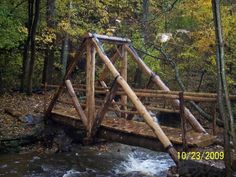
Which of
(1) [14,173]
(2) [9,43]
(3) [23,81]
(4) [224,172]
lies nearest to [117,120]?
(1) [14,173]

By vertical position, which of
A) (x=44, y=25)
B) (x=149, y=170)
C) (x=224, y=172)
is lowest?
(x=149, y=170)

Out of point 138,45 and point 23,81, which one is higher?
point 138,45

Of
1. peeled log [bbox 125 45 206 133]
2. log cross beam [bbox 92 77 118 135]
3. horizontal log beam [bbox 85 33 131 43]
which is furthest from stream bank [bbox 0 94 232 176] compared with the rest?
horizontal log beam [bbox 85 33 131 43]

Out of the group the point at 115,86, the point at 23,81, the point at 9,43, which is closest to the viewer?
the point at 115,86

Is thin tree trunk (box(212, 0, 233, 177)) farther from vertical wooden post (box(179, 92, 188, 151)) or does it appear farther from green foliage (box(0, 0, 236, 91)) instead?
green foliage (box(0, 0, 236, 91))

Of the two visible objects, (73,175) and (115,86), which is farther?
(73,175)

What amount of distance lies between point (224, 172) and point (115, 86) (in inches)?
148

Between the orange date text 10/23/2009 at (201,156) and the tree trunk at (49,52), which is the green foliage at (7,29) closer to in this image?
the tree trunk at (49,52)

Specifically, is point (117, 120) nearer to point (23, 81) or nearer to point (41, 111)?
point (41, 111)

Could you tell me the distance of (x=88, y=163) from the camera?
12062mm

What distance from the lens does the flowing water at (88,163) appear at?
10.9 metres

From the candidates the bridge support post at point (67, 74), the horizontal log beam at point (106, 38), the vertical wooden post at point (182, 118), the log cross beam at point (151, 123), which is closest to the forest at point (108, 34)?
the bridge support post at point (67, 74)

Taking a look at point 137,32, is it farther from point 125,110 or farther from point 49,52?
point 125,110

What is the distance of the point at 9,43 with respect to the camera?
14609 mm
